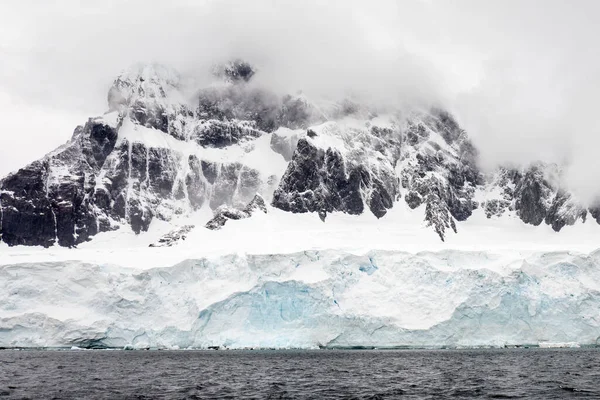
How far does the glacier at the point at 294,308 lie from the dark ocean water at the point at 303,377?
11.1m

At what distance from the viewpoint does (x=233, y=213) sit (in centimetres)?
13512

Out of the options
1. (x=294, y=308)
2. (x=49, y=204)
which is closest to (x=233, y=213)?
(x=49, y=204)

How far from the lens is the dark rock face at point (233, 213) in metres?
132

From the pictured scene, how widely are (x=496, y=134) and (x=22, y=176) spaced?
345 ft

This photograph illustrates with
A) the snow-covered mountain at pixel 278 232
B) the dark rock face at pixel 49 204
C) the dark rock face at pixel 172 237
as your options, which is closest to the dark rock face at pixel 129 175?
the dark rock face at pixel 49 204

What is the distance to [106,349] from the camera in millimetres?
85250

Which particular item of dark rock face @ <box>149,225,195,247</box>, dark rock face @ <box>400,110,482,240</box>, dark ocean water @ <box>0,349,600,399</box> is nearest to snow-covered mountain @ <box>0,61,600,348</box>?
dark rock face @ <box>400,110,482,240</box>

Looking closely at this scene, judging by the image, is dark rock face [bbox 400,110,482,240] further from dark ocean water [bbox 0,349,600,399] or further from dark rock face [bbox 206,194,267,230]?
dark ocean water [bbox 0,349,600,399]

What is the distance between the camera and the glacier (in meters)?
80.7

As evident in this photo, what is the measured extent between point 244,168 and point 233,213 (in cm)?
4116

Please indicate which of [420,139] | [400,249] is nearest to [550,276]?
[400,249]

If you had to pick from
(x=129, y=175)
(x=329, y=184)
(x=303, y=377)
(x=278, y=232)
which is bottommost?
(x=303, y=377)

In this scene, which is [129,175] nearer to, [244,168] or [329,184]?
[244,168]

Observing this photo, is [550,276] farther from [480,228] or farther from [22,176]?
[22,176]
